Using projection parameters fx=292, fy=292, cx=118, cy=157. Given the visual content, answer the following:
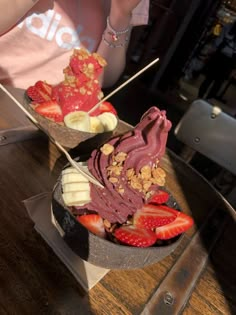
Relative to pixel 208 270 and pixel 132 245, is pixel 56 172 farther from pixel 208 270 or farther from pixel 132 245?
pixel 208 270

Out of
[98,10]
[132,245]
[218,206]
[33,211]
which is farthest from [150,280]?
[98,10]

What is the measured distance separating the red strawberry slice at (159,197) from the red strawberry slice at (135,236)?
12cm

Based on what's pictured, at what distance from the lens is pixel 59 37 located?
1560 mm

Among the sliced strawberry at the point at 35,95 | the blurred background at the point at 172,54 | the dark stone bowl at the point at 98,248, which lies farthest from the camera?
the blurred background at the point at 172,54

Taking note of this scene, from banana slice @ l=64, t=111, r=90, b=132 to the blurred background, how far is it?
2.41 meters

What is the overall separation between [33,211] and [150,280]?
38cm

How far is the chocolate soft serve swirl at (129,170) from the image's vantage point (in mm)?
770

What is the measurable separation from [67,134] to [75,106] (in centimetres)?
16

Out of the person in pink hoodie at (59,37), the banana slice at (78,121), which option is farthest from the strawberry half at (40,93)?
the person in pink hoodie at (59,37)

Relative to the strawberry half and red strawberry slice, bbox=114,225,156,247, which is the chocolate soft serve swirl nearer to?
red strawberry slice, bbox=114,225,156,247

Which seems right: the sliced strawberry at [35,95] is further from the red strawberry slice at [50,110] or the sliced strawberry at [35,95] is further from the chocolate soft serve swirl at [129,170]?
the chocolate soft serve swirl at [129,170]

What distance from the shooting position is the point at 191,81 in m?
4.97

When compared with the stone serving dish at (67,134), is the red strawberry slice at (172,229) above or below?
above

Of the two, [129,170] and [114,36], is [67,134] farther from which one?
[114,36]
